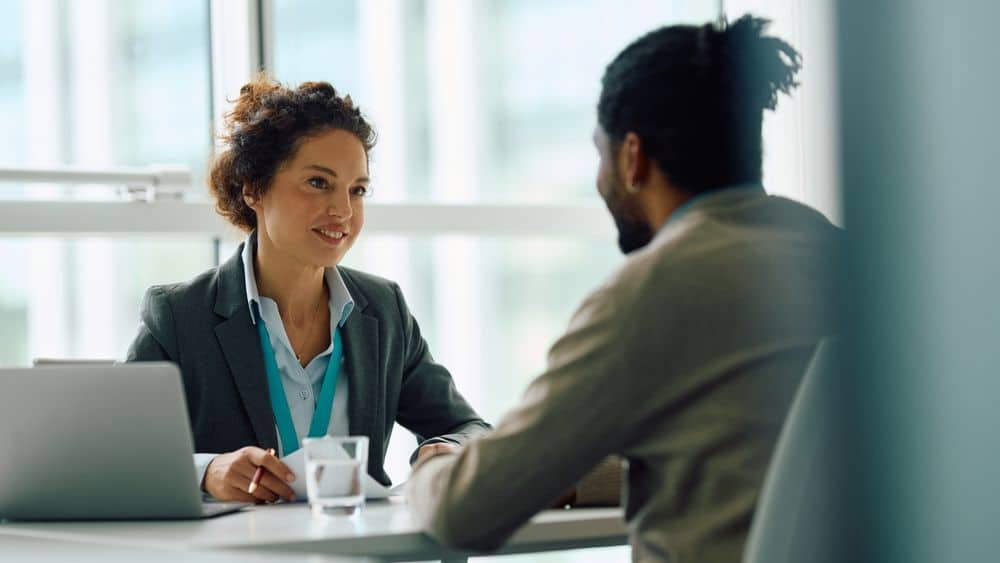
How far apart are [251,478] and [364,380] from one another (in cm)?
55

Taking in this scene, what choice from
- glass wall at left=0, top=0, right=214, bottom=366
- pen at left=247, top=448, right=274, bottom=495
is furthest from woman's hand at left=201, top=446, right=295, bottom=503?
glass wall at left=0, top=0, right=214, bottom=366

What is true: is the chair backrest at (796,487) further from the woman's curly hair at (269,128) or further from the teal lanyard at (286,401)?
the woman's curly hair at (269,128)

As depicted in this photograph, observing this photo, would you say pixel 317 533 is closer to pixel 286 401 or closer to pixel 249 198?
pixel 286 401

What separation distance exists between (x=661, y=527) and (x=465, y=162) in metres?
2.38

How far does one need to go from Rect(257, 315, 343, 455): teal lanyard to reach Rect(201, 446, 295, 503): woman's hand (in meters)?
0.40

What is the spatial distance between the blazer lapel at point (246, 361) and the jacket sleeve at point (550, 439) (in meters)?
0.95

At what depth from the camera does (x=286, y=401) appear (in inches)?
91.5

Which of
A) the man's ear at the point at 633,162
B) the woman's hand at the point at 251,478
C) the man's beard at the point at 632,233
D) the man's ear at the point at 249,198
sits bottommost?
the woman's hand at the point at 251,478

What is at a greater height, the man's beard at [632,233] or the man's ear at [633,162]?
the man's ear at [633,162]

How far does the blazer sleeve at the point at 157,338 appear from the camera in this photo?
2301 mm

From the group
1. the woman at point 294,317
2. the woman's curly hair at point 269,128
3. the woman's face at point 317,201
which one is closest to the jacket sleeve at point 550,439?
the woman at point 294,317

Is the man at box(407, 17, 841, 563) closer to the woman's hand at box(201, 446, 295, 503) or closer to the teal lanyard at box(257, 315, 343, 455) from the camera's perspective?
the woman's hand at box(201, 446, 295, 503)

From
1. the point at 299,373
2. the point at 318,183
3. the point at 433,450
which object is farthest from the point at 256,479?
the point at 318,183

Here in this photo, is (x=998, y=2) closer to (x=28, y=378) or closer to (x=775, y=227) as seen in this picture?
(x=775, y=227)
